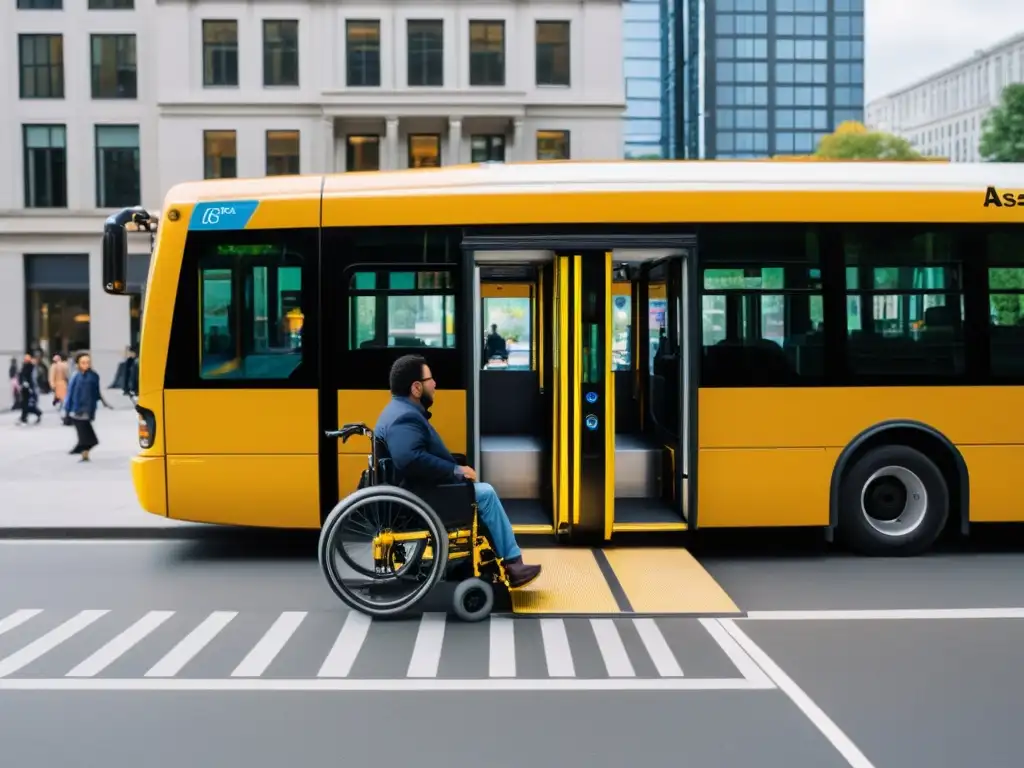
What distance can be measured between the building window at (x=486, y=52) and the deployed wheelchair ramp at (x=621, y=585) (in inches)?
1320

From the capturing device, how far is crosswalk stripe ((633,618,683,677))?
6.06 meters

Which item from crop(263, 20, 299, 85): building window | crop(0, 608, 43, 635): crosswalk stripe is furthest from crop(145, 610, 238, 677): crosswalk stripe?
crop(263, 20, 299, 85): building window

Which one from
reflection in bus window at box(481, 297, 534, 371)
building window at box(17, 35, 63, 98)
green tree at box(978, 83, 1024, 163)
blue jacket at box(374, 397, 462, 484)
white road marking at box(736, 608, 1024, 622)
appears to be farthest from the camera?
green tree at box(978, 83, 1024, 163)

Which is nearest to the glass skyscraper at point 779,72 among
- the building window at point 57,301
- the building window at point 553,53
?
the building window at point 553,53

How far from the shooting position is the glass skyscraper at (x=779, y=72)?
267 ft

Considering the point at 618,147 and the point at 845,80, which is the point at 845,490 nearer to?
the point at 618,147

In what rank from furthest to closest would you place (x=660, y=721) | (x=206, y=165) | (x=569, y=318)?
1. (x=206, y=165)
2. (x=569, y=318)
3. (x=660, y=721)

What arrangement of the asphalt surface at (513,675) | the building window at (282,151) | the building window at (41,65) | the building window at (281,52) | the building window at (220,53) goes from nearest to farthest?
the asphalt surface at (513,675) < the building window at (220,53) < the building window at (281,52) < the building window at (282,151) < the building window at (41,65)

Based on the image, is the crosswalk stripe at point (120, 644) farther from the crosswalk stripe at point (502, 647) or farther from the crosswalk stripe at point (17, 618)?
the crosswalk stripe at point (502, 647)

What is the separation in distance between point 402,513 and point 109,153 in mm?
36967

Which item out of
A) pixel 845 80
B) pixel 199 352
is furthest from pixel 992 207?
pixel 845 80

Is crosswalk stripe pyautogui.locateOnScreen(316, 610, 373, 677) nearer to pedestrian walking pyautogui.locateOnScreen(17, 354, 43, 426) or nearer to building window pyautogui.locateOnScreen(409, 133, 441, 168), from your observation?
pedestrian walking pyautogui.locateOnScreen(17, 354, 43, 426)

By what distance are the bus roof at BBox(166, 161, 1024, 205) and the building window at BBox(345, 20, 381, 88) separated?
32221 mm

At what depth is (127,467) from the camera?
16.1m
